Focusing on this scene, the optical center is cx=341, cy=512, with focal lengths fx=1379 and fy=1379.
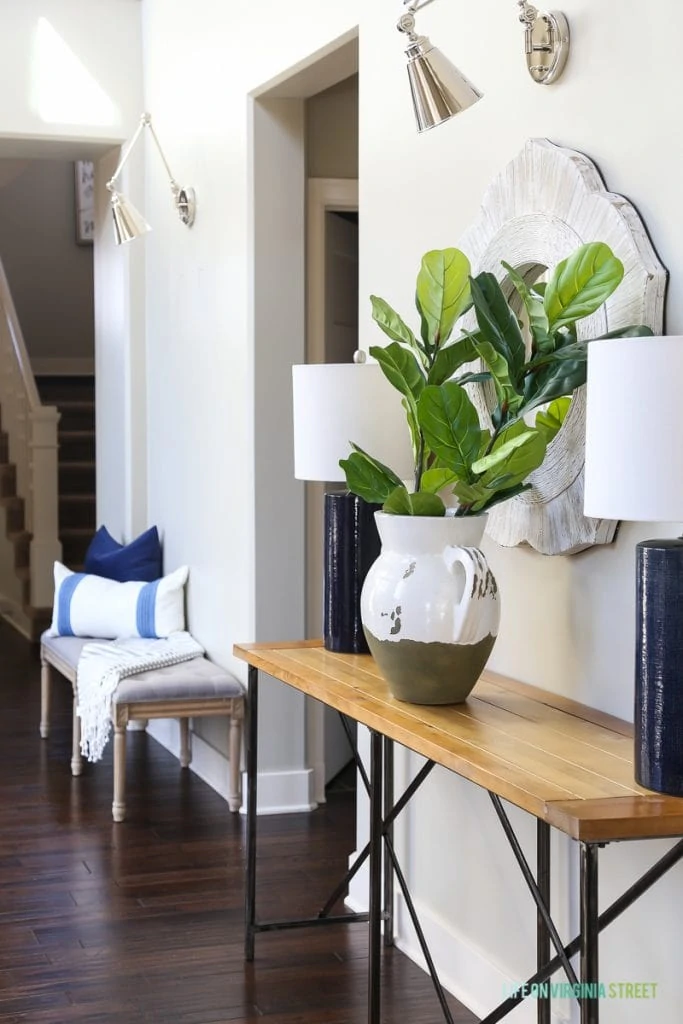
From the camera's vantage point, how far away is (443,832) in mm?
3387

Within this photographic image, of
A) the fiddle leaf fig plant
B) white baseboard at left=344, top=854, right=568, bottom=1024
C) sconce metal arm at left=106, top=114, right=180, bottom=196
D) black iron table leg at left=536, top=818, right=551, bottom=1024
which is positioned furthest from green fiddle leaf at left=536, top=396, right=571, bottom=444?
sconce metal arm at left=106, top=114, right=180, bottom=196

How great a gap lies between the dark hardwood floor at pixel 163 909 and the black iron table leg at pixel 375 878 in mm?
287

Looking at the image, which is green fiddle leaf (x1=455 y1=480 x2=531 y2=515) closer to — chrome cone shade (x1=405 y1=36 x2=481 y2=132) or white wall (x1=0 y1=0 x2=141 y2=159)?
chrome cone shade (x1=405 y1=36 x2=481 y2=132)

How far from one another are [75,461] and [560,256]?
7266 mm

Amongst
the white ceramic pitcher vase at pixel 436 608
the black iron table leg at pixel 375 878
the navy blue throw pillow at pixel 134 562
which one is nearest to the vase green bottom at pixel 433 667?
the white ceramic pitcher vase at pixel 436 608

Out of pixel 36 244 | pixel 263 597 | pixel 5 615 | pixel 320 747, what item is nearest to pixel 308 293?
pixel 263 597

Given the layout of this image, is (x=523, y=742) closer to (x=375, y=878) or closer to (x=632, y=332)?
(x=375, y=878)

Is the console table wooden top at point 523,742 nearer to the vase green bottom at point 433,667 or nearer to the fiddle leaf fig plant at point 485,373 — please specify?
the vase green bottom at point 433,667

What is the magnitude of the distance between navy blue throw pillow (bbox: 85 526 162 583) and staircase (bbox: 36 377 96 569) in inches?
114

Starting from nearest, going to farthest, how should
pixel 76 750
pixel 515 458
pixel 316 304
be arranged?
pixel 515 458, pixel 316 304, pixel 76 750

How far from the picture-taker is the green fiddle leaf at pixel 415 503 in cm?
270

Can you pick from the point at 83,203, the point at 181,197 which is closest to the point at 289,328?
the point at 181,197

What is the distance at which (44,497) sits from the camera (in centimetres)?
849

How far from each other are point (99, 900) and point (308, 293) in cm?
219
